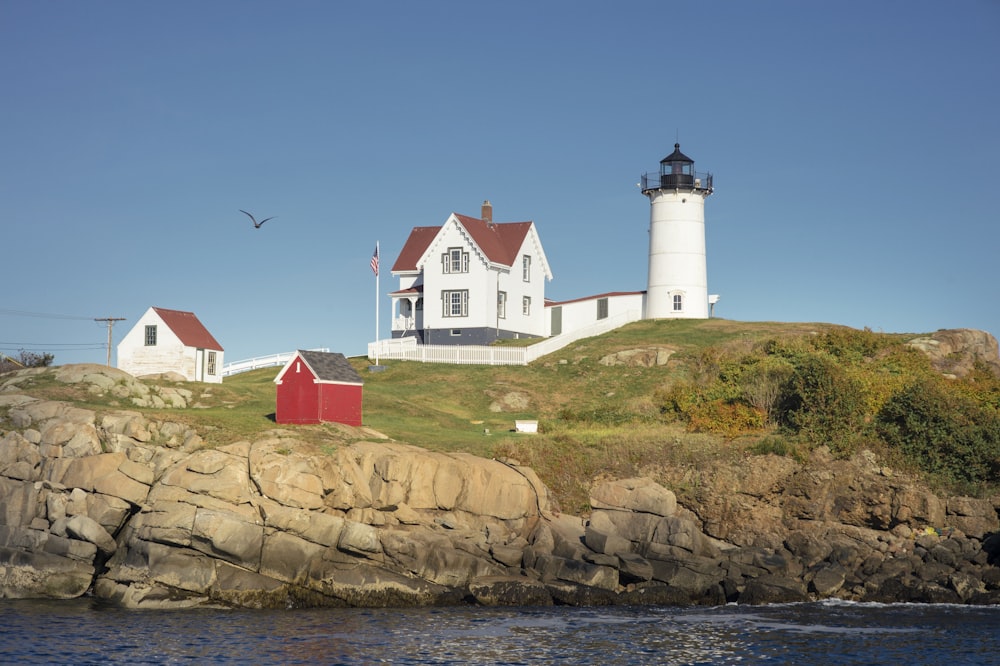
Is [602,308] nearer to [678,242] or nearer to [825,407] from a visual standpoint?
[678,242]

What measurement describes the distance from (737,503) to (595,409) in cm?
1164

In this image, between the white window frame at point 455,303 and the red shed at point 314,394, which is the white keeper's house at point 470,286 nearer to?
the white window frame at point 455,303

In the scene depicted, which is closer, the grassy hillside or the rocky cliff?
the rocky cliff

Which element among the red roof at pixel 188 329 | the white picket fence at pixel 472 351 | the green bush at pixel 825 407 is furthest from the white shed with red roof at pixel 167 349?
the green bush at pixel 825 407

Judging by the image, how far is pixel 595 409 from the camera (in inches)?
1809

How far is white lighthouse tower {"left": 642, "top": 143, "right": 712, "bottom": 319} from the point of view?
209 feet

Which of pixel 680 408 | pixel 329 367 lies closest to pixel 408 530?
pixel 329 367

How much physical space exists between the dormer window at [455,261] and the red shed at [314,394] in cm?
2377

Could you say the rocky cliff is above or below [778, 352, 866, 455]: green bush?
below

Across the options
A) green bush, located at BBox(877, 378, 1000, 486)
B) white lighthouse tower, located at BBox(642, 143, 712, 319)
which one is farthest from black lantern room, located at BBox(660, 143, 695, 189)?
green bush, located at BBox(877, 378, 1000, 486)

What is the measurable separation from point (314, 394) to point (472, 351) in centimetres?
1958

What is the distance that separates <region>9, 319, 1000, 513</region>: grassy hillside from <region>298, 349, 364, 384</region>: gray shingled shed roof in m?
2.00

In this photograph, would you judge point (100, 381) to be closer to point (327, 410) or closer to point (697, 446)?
point (327, 410)

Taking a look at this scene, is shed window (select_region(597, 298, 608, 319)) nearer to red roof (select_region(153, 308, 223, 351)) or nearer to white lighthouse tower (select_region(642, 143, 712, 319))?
white lighthouse tower (select_region(642, 143, 712, 319))
